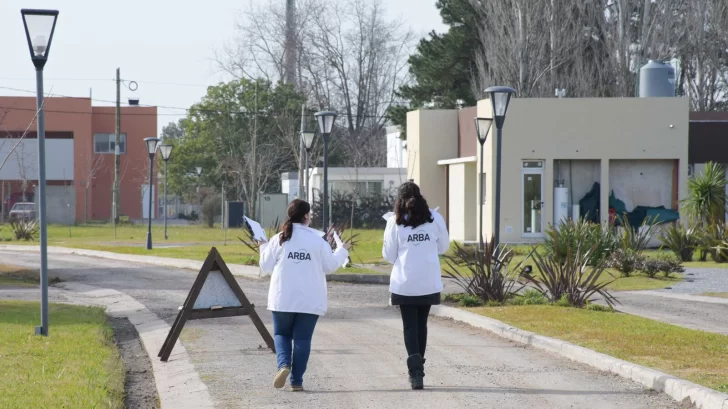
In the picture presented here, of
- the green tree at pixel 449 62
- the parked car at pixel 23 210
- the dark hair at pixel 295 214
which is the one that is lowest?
the parked car at pixel 23 210

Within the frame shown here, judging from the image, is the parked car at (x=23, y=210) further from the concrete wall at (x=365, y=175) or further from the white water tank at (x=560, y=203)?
the white water tank at (x=560, y=203)

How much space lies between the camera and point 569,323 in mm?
13086

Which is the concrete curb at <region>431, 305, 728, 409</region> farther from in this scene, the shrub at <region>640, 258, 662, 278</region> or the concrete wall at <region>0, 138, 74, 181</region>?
the concrete wall at <region>0, 138, 74, 181</region>

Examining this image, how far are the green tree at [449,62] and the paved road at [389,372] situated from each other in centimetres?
3634

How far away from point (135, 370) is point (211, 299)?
1069 mm

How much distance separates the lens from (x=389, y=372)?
10039 mm

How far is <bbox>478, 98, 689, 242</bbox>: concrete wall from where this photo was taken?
32.4m

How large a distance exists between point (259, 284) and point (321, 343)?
362 inches

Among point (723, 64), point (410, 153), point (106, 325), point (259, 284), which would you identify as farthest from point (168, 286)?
point (723, 64)

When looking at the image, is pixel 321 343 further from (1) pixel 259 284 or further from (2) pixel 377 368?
(1) pixel 259 284

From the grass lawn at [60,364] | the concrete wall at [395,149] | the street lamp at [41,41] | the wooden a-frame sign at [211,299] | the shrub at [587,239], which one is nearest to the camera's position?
the grass lawn at [60,364]

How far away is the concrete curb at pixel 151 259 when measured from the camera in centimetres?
2389

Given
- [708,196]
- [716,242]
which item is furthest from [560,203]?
[716,242]

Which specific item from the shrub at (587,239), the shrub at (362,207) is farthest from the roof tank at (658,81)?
the shrub at (362,207)
